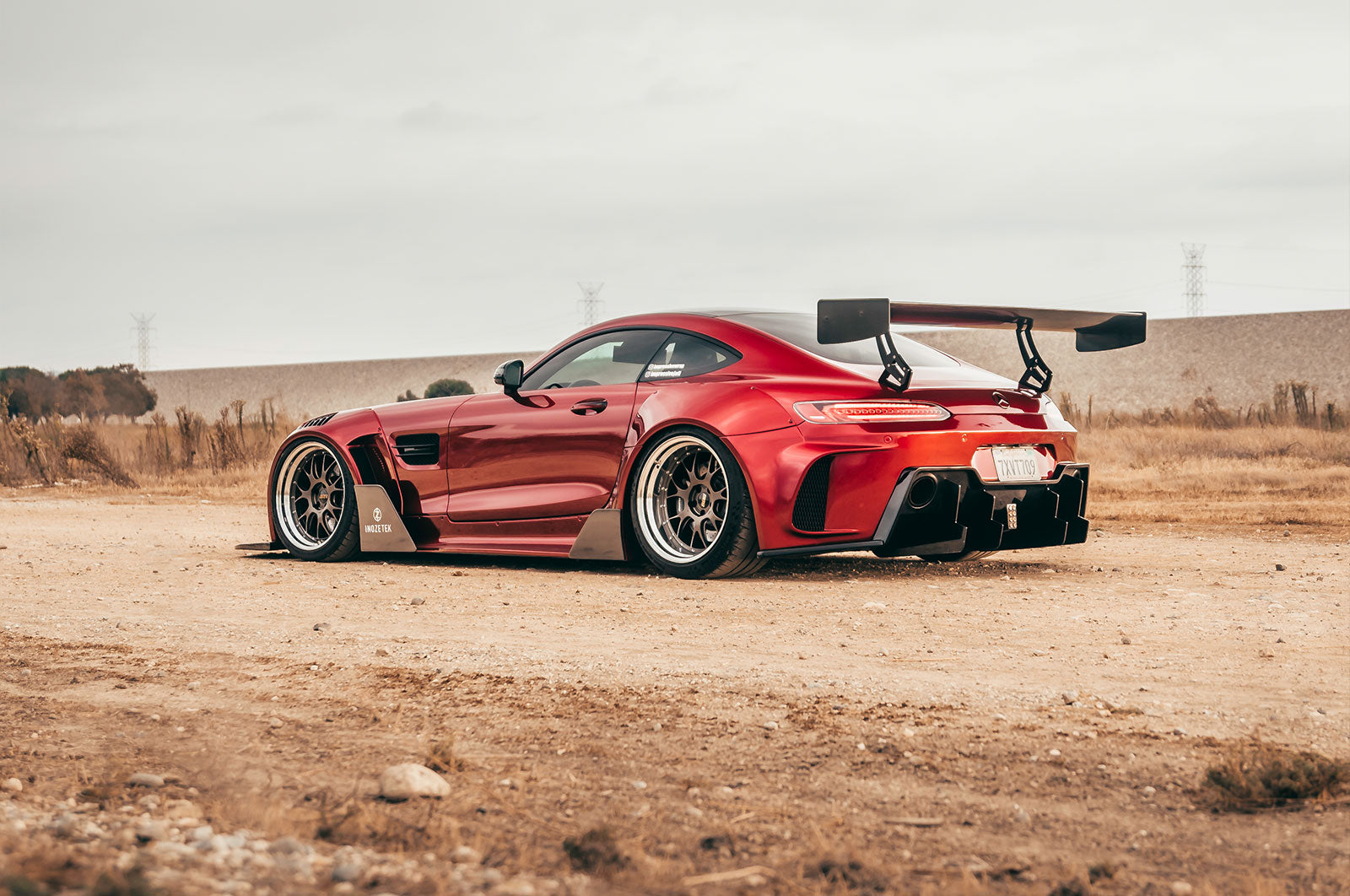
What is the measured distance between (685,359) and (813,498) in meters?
1.29

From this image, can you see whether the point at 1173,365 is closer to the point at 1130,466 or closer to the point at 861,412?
the point at 1130,466

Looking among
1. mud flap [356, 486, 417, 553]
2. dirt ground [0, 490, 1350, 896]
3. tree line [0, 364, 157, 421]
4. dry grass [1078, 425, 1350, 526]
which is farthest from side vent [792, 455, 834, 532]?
tree line [0, 364, 157, 421]

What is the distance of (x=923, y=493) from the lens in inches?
263

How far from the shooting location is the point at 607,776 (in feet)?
11.2

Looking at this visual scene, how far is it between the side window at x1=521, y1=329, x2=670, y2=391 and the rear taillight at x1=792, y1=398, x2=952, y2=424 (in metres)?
1.28

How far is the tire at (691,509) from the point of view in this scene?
6910 mm

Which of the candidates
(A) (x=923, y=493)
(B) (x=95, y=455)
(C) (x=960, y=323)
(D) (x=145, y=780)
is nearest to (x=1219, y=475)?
(C) (x=960, y=323)

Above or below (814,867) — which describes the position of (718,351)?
above

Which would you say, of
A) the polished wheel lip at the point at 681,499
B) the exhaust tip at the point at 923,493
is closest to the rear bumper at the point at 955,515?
the exhaust tip at the point at 923,493

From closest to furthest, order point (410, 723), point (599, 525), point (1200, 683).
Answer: point (410, 723) < point (1200, 683) < point (599, 525)

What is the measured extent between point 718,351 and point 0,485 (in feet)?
53.8

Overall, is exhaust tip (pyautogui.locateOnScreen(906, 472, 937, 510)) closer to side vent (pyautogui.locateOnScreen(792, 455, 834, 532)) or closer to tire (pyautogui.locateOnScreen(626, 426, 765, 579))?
side vent (pyautogui.locateOnScreen(792, 455, 834, 532))

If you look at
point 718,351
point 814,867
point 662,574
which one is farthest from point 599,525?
point 814,867

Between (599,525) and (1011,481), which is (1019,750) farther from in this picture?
(599,525)
